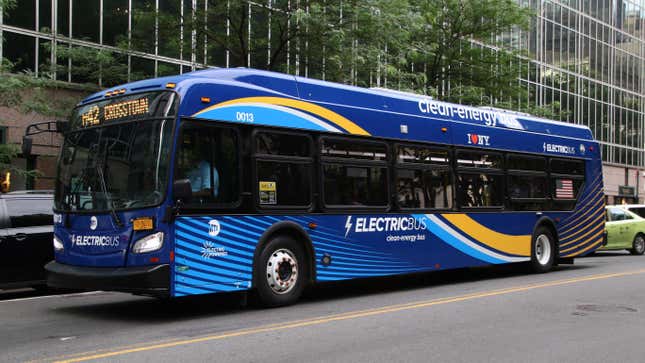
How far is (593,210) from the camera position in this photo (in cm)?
1727

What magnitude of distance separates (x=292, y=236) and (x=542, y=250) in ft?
25.0

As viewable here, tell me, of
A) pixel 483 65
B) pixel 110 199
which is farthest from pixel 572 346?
pixel 483 65

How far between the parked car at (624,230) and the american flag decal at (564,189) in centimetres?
848

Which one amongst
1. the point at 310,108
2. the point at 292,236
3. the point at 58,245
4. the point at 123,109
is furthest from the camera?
the point at 310,108

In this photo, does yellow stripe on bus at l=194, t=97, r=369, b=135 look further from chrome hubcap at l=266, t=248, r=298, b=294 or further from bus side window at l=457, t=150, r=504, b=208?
bus side window at l=457, t=150, r=504, b=208

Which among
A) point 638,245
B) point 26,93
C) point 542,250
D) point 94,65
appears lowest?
point 638,245

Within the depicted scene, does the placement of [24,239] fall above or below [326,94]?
below

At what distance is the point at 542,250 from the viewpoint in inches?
628

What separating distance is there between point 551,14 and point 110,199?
1841 inches

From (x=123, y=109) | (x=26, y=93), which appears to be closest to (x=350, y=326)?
(x=123, y=109)

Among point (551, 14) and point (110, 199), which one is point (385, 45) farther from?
point (551, 14)

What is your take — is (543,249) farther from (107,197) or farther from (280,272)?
(107,197)

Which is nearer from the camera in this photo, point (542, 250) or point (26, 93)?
point (542, 250)

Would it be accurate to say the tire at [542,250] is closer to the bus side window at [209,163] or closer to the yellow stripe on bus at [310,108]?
the yellow stripe on bus at [310,108]
